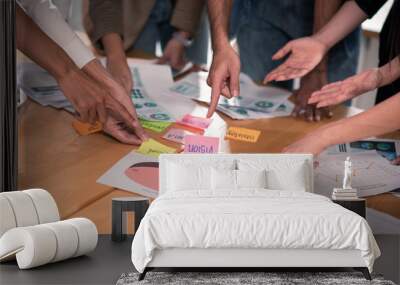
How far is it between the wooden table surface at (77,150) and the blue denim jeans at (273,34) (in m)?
0.31

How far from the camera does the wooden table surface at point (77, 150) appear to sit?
4.93 metres

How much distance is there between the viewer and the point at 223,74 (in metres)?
4.96

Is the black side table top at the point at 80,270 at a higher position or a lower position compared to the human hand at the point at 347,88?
lower

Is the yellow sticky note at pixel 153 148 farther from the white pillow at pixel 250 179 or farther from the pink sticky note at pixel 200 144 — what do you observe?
the white pillow at pixel 250 179

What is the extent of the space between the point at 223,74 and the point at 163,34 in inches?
19.0

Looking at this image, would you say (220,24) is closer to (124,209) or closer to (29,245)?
(124,209)

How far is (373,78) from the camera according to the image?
193 inches

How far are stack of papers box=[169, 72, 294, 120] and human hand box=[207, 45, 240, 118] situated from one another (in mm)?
31

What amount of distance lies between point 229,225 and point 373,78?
6.05ft

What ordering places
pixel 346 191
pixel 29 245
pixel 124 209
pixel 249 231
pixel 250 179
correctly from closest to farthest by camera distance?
pixel 249 231
pixel 29 245
pixel 250 179
pixel 124 209
pixel 346 191

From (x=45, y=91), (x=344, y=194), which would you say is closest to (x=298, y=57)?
(x=344, y=194)

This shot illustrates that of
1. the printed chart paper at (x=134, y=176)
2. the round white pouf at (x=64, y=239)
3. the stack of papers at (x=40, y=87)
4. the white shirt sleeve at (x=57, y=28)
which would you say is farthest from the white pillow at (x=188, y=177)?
the white shirt sleeve at (x=57, y=28)

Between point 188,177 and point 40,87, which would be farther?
point 40,87

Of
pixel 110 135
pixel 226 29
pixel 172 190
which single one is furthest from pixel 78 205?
pixel 226 29
